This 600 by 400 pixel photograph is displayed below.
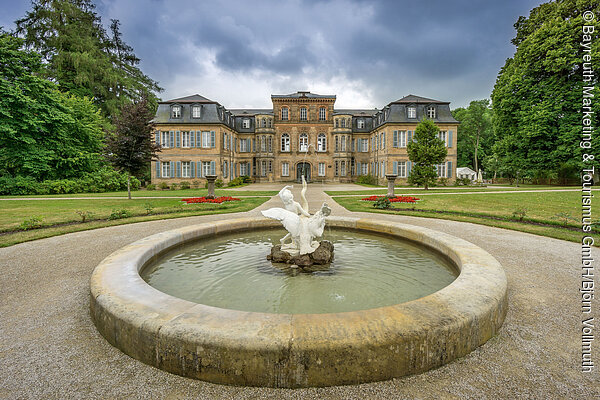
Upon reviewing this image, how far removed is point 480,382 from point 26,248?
867cm

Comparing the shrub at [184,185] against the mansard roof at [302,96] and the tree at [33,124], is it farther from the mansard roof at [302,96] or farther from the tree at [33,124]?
the mansard roof at [302,96]

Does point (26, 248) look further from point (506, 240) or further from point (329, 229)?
point (506, 240)

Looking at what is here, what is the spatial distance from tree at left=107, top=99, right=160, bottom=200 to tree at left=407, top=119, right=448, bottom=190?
2010 cm

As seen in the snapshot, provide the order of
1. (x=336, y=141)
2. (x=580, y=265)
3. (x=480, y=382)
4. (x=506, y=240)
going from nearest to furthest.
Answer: (x=480, y=382) → (x=580, y=265) → (x=506, y=240) → (x=336, y=141)

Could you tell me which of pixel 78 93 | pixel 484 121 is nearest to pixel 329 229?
pixel 78 93

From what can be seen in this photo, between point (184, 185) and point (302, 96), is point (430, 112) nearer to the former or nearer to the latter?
point (302, 96)

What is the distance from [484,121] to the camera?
4388 centimetres

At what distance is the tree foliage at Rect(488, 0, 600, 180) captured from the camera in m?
21.7

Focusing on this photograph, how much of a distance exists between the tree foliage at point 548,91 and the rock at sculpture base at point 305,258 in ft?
86.9

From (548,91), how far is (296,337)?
100ft

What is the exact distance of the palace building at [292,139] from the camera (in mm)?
→ 31719

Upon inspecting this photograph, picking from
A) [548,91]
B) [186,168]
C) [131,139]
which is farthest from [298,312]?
[186,168]

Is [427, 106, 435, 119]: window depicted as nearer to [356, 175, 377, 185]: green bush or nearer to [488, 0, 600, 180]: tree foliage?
[488, 0, 600, 180]: tree foliage

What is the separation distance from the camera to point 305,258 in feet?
16.8
